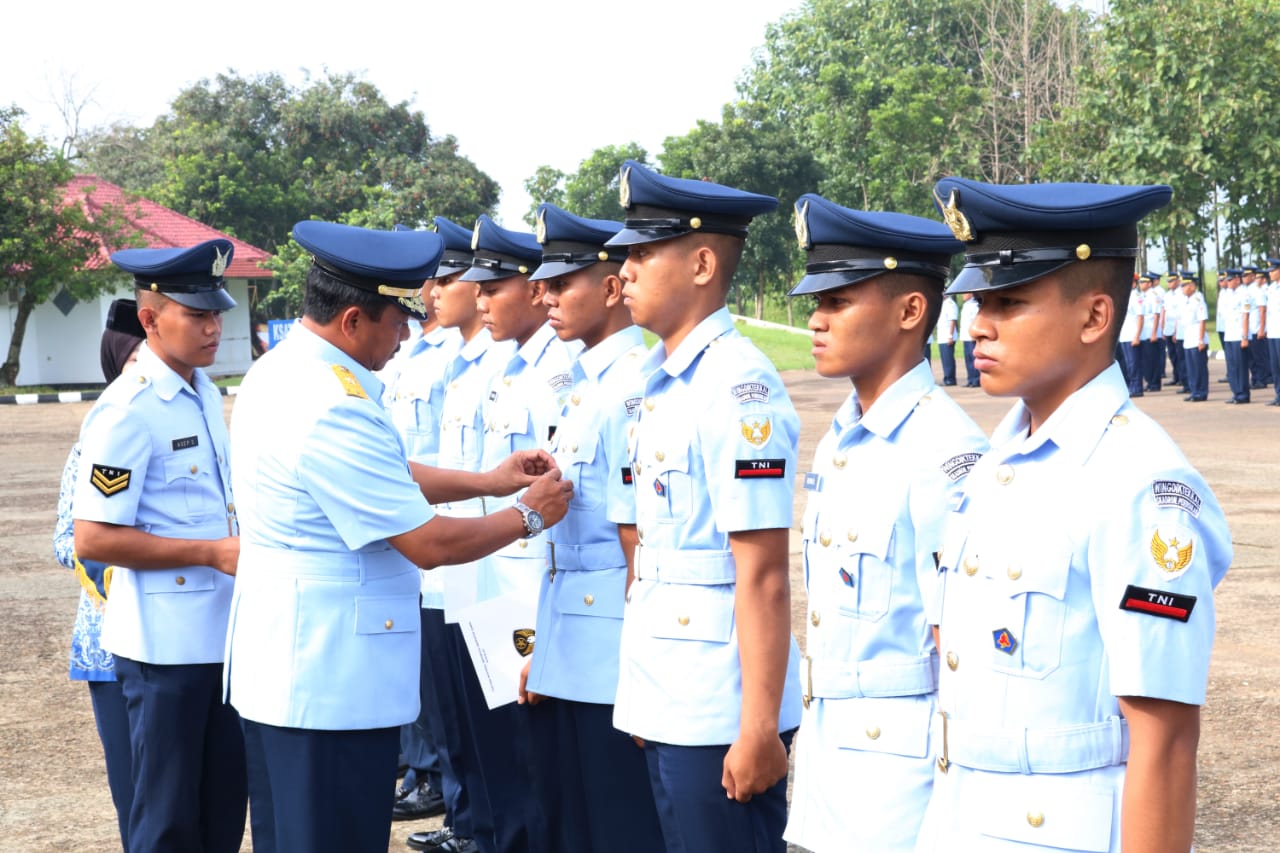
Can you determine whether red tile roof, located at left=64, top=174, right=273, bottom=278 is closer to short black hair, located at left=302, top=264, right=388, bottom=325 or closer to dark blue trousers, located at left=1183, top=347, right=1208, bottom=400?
dark blue trousers, located at left=1183, top=347, right=1208, bottom=400

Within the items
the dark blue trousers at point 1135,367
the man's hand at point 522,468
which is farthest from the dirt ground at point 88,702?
the dark blue trousers at point 1135,367

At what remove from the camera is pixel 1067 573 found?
1945 millimetres

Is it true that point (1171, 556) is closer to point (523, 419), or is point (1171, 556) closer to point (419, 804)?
point (523, 419)

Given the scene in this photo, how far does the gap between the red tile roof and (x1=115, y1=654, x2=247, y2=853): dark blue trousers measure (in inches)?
1128

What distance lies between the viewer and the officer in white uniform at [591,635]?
3.42 metres

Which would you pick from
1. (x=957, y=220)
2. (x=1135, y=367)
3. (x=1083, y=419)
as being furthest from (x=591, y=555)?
(x=1135, y=367)

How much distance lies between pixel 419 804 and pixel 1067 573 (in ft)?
12.3

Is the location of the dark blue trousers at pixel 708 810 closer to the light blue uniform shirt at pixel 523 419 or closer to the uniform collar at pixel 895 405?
the uniform collar at pixel 895 405

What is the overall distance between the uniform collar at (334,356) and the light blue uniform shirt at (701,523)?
64 centimetres

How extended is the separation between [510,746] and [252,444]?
166cm

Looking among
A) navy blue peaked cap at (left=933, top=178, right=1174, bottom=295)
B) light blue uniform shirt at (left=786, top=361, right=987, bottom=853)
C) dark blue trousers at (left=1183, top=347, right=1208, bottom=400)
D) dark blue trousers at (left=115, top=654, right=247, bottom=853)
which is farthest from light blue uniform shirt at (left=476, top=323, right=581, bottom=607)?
dark blue trousers at (left=1183, top=347, right=1208, bottom=400)

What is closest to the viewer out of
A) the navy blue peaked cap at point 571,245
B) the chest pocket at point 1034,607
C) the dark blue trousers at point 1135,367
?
the chest pocket at point 1034,607

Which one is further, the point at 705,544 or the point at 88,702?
the point at 88,702

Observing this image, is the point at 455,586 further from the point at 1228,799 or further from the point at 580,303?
the point at 1228,799
